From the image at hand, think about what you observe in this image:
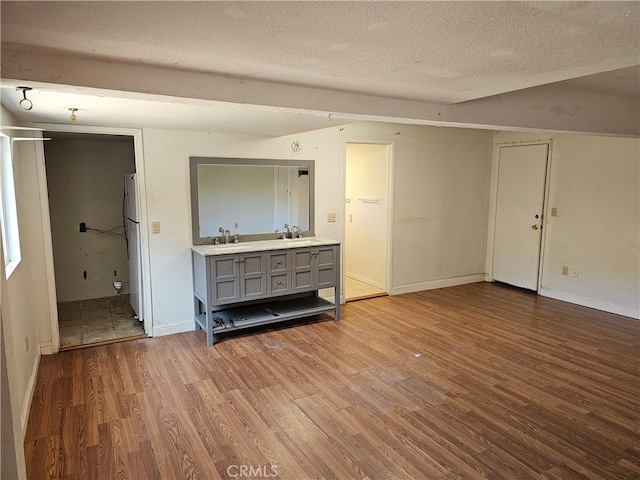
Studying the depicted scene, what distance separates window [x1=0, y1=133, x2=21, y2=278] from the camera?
279cm

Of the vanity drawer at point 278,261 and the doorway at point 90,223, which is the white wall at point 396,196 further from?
the doorway at point 90,223

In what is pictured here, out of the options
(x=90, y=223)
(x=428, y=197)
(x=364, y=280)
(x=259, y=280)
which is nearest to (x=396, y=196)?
(x=428, y=197)

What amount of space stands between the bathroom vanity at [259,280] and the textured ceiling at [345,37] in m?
2.16

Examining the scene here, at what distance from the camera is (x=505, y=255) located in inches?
230

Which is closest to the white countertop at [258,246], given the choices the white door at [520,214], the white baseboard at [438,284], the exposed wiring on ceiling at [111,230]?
the white baseboard at [438,284]

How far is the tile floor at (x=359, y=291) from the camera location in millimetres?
5255

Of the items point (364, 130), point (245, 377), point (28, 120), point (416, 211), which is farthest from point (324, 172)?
point (28, 120)

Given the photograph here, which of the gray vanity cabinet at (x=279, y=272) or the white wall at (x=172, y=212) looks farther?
the gray vanity cabinet at (x=279, y=272)

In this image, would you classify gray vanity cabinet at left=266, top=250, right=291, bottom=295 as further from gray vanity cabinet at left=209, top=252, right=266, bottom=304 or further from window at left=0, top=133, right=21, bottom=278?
window at left=0, top=133, right=21, bottom=278

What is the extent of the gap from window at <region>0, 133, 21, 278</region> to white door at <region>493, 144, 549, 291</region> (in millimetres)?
5571

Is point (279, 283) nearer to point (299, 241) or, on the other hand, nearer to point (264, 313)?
point (264, 313)

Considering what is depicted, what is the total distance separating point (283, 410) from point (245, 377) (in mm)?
561

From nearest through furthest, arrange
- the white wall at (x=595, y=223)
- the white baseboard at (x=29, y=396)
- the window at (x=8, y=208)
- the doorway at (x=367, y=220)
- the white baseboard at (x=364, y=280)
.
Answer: the white baseboard at (x=29, y=396)
the window at (x=8, y=208)
the white wall at (x=595, y=223)
the doorway at (x=367, y=220)
the white baseboard at (x=364, y=280)

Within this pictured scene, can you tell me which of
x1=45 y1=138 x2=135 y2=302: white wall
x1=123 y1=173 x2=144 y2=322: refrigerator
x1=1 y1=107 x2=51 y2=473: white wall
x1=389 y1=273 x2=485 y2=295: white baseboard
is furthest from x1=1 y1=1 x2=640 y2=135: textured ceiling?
x1=45 y1=138 x2=135 y2=302: white wall
